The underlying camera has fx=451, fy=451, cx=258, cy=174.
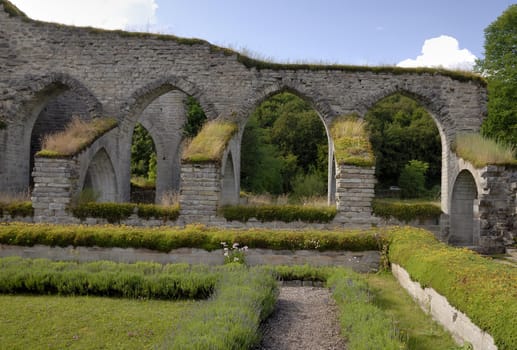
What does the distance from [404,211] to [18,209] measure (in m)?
9.39

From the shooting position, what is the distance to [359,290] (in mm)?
6039

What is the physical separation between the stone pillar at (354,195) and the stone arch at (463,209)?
13.5 ft

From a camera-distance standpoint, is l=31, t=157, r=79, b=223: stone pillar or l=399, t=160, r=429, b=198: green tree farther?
l=399, t=160, r=429, b=198: green tree

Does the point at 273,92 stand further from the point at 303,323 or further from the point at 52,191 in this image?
the point at 303,323

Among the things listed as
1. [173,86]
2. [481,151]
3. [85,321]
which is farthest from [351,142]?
[85,321]

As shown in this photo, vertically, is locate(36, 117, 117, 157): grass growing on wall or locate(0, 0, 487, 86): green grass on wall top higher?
locate(0, 0, 487, 86): green grass on wall top

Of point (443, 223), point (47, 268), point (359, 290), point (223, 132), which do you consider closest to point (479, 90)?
point (443, 223)

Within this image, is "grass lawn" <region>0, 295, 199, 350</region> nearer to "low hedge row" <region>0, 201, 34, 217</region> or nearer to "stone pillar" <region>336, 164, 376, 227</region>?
"low hedge row" <region>0, 201, 34, 217</region>

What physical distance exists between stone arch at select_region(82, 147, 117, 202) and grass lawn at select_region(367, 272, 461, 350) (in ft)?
30.2

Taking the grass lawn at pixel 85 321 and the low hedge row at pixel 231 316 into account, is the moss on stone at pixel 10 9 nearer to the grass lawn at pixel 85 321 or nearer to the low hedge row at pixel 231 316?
the grass lawn at pixel 85 321

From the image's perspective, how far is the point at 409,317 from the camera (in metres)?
5.81

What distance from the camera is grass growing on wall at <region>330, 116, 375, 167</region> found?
416 inches

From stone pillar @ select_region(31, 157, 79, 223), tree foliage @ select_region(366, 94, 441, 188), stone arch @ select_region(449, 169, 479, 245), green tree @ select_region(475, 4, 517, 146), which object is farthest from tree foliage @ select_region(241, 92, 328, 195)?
stone pillar @ select_region(31, 157, 79, 223)

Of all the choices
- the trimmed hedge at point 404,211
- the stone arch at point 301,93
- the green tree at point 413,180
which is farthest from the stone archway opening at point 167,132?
the green tree at point 413,180
